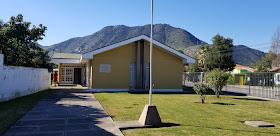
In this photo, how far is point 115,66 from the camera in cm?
1834

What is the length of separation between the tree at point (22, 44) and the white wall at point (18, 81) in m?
1.69

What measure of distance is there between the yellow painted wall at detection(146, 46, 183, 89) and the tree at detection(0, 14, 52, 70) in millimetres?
9761

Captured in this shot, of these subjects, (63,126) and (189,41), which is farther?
(189,41)

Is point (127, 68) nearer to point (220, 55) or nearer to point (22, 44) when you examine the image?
point (22, 44)

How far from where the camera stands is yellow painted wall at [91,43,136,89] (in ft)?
58.5

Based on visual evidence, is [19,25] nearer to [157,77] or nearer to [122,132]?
[157,77]

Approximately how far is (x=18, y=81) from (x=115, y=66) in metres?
7.90

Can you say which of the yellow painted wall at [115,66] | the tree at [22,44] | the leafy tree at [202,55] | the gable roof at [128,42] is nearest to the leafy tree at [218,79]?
the gable roof at [128,42]

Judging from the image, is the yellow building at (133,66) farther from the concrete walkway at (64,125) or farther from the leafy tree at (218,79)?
the concrete walkway at (64,125)

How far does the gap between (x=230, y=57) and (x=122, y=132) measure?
4327cm

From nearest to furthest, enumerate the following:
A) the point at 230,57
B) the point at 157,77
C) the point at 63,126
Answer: the point at 63,126 → the point at 157,77 → the point at 230,57

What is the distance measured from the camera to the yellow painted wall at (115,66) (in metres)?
17.8

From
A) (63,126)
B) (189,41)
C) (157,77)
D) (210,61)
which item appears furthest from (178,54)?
(189,41)

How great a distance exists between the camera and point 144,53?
18.7m
